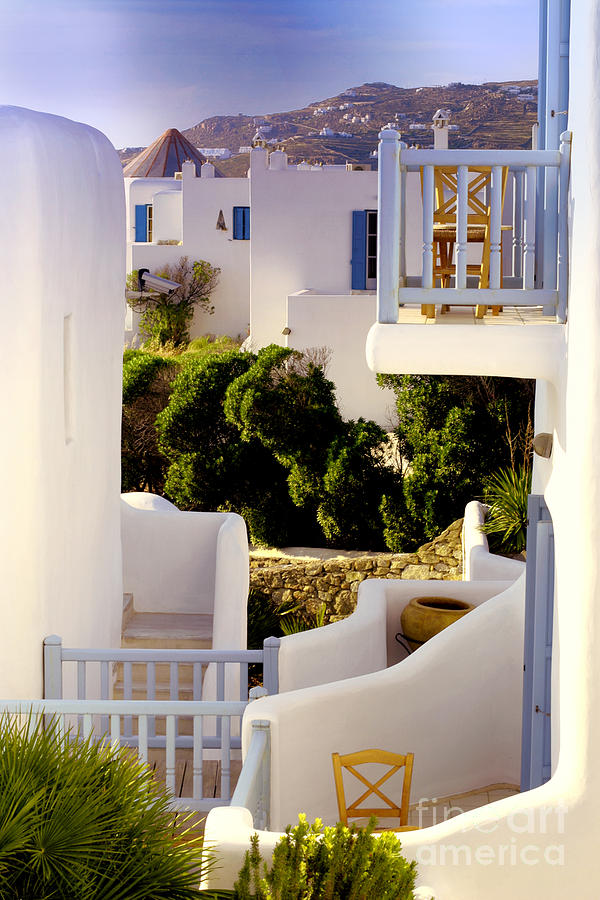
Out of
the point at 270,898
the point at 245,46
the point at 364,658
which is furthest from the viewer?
the point at 245,46

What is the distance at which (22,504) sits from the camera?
6.98m

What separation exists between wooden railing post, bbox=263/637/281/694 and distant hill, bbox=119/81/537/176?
5905cm

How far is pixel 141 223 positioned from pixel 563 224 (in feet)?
122

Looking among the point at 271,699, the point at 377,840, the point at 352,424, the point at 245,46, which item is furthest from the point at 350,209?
the point at 245,46

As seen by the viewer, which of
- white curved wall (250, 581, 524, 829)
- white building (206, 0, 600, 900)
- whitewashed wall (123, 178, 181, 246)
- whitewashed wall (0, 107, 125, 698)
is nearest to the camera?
white building (206, 0, 600, 900)

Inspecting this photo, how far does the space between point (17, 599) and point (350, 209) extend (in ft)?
71.3

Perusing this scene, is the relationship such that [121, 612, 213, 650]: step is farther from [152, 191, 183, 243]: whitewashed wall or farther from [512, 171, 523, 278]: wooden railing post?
[152, 191, 183, 243]: whitewashed wall

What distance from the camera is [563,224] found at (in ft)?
16.5

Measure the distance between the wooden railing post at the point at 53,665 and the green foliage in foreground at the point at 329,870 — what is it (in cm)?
315

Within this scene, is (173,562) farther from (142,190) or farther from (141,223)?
(142,190)

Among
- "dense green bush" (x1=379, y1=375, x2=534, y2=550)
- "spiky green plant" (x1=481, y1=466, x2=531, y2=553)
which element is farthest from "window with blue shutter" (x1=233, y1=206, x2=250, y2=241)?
"spiky green plant" (x1=481, y1=466, x2=531, y2=553)

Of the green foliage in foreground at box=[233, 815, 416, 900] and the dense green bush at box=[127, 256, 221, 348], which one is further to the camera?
the dense green bush at box=[127, 256, 221, 348]

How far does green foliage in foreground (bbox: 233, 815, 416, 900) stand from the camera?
14.0 ft

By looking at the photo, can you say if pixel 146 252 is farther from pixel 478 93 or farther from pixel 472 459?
pixel 478 93
